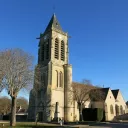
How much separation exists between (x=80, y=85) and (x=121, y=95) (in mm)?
20372

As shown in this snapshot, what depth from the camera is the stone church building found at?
48194 mm

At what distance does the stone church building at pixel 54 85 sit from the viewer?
48194 millimetres

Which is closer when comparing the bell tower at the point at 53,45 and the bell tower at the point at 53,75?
the bell tower at the point at 53,75

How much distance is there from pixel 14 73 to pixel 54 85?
20450 mm

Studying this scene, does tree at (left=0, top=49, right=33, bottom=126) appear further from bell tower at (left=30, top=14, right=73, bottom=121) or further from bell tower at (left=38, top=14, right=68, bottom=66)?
bell tower at (left=38, top=14, right=68, bottom=66)

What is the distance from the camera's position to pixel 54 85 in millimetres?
50031

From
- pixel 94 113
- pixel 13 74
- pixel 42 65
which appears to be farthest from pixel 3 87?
pixel 94 113

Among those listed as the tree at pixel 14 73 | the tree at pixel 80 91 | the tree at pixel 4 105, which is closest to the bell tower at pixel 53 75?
the tree at pixel 80 91

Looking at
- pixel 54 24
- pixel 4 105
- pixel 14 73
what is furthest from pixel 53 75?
pixel 4 105

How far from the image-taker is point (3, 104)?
76375mm

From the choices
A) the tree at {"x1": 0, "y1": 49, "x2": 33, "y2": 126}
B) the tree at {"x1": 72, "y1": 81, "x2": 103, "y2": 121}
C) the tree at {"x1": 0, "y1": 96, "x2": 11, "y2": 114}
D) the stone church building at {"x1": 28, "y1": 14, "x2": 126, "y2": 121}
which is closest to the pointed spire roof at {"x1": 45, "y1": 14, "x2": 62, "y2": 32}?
the stone church building at {"x1": 28, "y1": 14, "x2": 126, "y2": 121}

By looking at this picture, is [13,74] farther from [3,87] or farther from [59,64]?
[59,64]

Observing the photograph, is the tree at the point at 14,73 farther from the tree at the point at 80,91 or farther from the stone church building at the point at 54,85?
the tree at the point at 80,91

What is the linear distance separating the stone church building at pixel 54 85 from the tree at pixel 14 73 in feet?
44.1
